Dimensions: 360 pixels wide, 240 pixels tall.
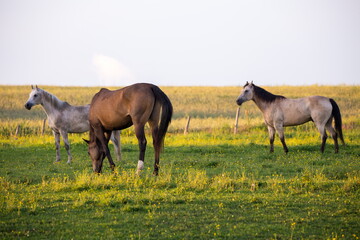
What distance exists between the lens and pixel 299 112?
16.2 m

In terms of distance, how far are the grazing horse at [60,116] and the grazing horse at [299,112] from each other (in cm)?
548

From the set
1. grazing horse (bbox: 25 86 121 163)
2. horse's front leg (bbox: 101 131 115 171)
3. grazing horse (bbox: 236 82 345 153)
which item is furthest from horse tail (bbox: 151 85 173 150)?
grazing horse (bbox: 236 82 345 153)

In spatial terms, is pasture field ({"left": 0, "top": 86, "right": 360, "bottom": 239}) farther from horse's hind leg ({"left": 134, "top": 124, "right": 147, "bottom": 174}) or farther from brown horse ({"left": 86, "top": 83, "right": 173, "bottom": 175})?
brown horse ({"left": 86, "top": 83, "right": 173, "bottom": 175})

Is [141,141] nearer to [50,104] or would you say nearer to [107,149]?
[107,149]

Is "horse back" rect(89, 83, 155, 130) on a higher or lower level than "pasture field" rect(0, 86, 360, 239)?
higher

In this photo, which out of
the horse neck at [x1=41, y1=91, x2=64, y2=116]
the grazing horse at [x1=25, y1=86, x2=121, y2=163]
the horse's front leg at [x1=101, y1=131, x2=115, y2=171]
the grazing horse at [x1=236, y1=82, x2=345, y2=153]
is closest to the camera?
the horse's front leg at [x1=101, y1=131, x2=115, y2=171]

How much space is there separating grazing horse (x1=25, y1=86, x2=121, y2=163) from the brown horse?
3219mm

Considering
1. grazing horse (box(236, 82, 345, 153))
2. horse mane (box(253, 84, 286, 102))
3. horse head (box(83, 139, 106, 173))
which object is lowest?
horse head (box(83, 139, 106, 173))

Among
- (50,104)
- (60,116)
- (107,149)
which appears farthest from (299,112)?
(50,104)

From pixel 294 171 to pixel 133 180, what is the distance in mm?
4375

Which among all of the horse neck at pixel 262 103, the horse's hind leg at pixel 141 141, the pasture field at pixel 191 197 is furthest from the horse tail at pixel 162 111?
the horse neck at pixel 262 103

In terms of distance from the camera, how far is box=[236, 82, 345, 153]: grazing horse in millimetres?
15953

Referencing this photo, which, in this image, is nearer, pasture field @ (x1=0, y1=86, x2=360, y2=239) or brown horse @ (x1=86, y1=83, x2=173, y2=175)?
pasture field @ (x1=0, y1=86, x2=360, y2=239)

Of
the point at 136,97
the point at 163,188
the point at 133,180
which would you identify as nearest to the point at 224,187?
the point at 163,188
